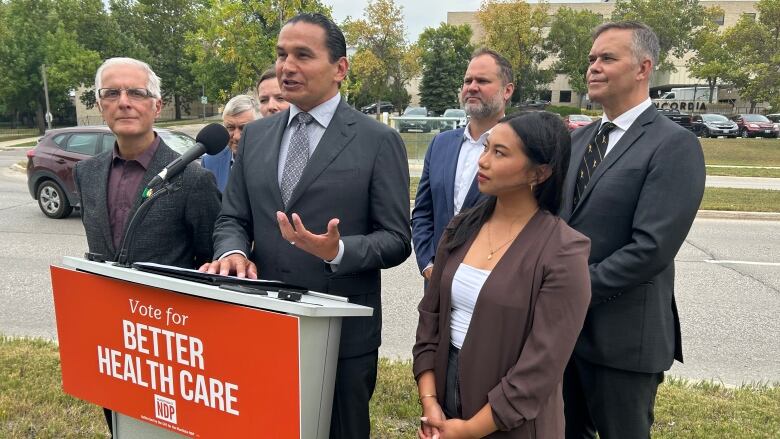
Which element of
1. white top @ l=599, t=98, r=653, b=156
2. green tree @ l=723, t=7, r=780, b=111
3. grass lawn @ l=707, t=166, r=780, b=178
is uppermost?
green tree @ l=723, t=7, r=780, b=111

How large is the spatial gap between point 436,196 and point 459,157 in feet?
0.87

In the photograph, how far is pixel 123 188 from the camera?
2.41 m

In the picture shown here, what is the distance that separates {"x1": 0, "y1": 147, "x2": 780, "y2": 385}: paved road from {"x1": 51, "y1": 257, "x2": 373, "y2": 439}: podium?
2889 mm

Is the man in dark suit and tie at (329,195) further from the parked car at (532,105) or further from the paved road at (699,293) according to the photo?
the parked car at (532,105)

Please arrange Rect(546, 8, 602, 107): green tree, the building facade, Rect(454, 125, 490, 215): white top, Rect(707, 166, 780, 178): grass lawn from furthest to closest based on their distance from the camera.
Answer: the building facade
Rect(546, 8, 602, 107): green tree
Rect(707, 166, 780, 178): grass lawn
Rect(454, 125, 490, 215): white top

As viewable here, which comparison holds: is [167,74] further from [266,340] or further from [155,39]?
[266,340]

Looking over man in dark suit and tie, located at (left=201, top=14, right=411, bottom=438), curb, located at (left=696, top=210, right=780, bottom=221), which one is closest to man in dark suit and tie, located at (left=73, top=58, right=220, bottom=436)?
man in dark suit and tie, located at (left=201, top=14, right=411, bottom=438)

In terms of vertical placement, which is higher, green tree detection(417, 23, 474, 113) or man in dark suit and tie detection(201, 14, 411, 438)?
green tree detection(417, 23, 474, 113)

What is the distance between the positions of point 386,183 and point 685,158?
115cm

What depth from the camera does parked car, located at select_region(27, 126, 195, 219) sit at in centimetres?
1024

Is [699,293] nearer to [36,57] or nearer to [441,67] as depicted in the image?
[36,57]

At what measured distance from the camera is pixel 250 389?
1.71m

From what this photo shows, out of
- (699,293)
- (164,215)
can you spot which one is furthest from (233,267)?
(699,293)

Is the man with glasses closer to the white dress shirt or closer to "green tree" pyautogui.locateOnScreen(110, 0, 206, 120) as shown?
the white dress shirt
